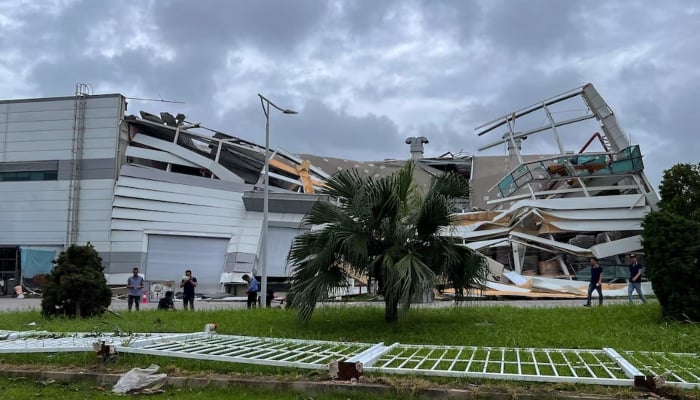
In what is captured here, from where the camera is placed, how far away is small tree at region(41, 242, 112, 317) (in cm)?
1401

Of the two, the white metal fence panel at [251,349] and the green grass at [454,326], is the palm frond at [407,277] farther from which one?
the white metal fence panel at [251,349]

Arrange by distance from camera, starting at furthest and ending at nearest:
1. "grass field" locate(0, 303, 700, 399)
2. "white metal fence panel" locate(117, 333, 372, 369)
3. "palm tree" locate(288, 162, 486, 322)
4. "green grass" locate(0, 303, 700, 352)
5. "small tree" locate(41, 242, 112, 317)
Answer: "small tree" locate(41, 242, 112, 317)
"palm tree" locate(288, 162, 486, 322)
"green grass" locate(0, 303, 700, 352)
"grass field" locate(0, 303, 700, 399)
"white metal fence panel" locate(117, 333, 372, 369)

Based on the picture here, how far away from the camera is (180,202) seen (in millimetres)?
39406

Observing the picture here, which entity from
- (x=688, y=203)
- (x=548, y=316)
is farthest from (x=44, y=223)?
(x=688, y=203)

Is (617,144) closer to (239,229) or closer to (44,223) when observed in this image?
(239,229)

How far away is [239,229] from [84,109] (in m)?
13.4

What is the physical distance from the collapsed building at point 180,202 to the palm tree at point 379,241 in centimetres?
2413

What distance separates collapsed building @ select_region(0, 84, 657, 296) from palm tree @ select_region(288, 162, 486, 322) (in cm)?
2413

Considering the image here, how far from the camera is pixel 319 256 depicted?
10516mm

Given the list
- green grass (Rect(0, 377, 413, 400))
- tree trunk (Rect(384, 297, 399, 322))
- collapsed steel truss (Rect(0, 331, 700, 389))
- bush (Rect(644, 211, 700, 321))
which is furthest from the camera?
tree trunk (Rect(384, 297, 399, 322))

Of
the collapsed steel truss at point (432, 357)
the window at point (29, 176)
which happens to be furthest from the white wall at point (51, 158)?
the collapsed steel truss at point (432, 357)

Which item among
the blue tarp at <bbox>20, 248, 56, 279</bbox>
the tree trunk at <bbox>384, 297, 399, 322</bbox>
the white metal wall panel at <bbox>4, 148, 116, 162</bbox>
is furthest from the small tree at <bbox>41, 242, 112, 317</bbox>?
the white metal wall panel at <bbox>4, 148, 116, 162</bbox>

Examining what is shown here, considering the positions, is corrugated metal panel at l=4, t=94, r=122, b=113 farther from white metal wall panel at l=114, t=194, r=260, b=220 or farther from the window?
white metal wall panel at l=114, t=194, r=260, b=220

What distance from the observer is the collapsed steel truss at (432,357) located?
20.4 feet
